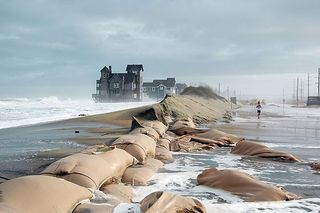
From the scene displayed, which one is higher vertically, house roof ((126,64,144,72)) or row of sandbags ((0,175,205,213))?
house roof ((126,64,144,72))

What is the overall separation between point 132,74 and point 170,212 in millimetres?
68375

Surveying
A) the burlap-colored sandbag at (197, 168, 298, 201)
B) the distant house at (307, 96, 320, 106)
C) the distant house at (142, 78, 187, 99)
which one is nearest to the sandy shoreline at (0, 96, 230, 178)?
the burlap-colored sandbag at (197, 168, 298, 201)

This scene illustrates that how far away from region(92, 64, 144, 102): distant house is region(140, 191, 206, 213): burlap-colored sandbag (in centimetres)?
6657

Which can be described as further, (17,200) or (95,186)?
(95,186)

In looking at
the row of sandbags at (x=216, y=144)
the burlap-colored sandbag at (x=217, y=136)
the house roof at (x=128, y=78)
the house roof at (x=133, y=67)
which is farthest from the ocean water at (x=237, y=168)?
the house roof at (x=133, y=67)

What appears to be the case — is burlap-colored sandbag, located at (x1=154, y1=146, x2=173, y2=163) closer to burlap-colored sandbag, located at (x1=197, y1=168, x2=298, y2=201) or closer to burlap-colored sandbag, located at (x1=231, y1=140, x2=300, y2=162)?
burlap-colored sandbag, located at (x1=231, y1=140, x2=300, y2=162)

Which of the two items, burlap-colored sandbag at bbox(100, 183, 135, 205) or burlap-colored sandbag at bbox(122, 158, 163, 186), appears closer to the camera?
burlap-colored sandbag at bbox(100, 183, 135, 205)

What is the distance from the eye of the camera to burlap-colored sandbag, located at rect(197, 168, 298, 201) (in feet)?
16.2

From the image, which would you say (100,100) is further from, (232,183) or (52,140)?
(232,183)

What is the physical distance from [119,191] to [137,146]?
2.48 m

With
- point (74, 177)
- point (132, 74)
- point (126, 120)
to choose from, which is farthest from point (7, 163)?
point (132, 74)

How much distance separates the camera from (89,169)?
491 centimetres

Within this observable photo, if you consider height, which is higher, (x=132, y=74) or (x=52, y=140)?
(x=132, y=74)

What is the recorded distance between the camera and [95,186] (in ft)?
15.4
